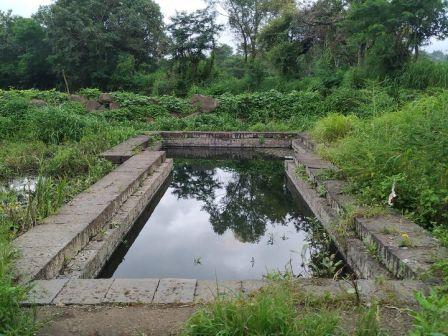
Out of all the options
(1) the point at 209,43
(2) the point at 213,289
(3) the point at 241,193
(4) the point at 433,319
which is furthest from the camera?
(1) the point at 209,43

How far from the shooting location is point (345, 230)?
14.1 ft

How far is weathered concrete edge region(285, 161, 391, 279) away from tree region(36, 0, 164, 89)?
812 inches

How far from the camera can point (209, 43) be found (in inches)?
851

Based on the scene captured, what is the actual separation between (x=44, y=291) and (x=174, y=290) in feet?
2.78

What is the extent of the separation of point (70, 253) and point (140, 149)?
5.56 meters

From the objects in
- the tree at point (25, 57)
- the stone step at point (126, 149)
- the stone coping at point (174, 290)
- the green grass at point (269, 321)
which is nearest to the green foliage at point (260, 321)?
the green grass at point (269, 321)

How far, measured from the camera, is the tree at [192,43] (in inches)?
839

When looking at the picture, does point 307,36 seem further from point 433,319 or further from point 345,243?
point 433,319

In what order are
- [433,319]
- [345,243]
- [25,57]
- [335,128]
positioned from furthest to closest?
[25,57], [335,128], [345,243], [433,319]

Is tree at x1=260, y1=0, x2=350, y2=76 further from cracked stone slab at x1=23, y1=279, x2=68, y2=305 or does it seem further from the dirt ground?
the dirt ground

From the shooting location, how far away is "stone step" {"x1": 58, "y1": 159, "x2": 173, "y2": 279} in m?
3.62

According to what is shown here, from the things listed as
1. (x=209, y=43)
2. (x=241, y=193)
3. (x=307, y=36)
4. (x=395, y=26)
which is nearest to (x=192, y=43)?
(x=209, y=43)

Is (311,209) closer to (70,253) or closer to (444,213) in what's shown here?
(444,213)

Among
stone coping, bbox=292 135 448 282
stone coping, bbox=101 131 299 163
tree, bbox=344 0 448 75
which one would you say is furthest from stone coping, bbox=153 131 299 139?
stone coping, bbox=292 135 448 282
